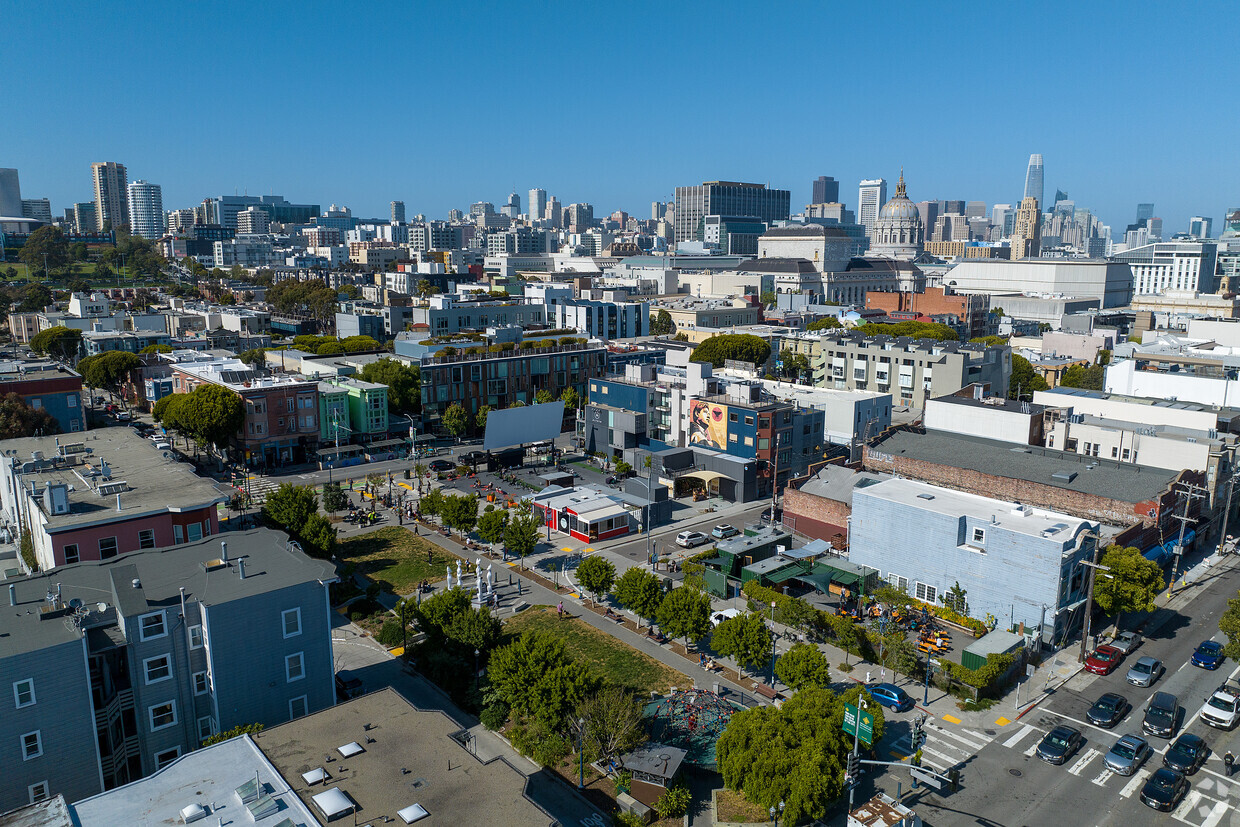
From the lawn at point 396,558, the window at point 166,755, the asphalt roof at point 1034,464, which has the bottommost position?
the lawn at point 396,558

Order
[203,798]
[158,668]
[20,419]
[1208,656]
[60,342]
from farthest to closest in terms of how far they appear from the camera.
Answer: [60,342] < [20,419] < [1208,656] < [158,668] < [203,798]

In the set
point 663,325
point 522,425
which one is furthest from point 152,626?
point 663,325

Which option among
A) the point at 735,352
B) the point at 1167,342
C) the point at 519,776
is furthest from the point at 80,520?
the point at 1167,342

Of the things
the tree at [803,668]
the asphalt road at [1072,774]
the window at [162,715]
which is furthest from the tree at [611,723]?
the window at [162,715]

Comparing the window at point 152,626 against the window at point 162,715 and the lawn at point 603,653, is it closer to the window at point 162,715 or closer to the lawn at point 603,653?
the window at point 162,715

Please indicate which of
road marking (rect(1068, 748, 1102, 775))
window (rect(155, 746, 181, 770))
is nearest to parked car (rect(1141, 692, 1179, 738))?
road marking (rect(1068, 748, 1102, 775))

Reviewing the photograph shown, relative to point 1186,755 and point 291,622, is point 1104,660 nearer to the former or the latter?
point 1186,755
